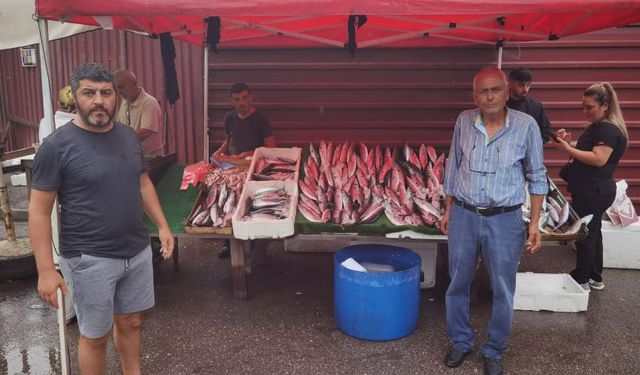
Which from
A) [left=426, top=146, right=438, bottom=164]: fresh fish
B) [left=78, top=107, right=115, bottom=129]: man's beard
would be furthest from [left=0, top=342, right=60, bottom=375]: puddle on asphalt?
[left=426, top=146, right=438, bottom=164]: fresh fish

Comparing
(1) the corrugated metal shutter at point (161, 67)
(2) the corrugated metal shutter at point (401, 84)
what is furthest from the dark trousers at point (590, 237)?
(1) the corrugated metal shutter at point (161, 67)

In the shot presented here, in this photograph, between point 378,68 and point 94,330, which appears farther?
point 378,68

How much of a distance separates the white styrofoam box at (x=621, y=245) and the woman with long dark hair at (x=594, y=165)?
2.28ft

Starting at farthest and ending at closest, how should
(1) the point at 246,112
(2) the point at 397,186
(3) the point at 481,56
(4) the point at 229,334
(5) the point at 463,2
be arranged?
1. (3) the point at 481,56
2. (1) the point at 246,112
3. (2) the point at 397,186
4. (4) the point at 229,334
5. (5) the point at 463,2

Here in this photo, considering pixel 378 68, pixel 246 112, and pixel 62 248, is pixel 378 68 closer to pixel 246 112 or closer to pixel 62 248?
pixel 246 112

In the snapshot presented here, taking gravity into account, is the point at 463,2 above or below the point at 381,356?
above

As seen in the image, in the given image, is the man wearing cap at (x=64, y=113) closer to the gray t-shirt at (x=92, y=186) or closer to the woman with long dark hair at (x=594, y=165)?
the gray t-shirt at (x=92, y=186)

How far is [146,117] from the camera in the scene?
538cm

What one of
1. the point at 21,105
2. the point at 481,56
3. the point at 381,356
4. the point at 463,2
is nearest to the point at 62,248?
the point at 381,356

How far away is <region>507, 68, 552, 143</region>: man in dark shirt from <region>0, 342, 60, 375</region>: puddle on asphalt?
16.3 feet

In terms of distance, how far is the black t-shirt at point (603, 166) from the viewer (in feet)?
14.6

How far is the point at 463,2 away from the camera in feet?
10.6

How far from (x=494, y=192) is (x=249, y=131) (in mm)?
3569

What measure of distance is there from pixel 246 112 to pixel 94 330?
3736 millimetres
